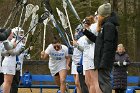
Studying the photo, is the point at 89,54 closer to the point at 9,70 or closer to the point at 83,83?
the point at 83,83

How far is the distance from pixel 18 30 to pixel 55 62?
166 centimetres

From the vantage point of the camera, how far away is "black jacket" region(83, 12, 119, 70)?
914 cm

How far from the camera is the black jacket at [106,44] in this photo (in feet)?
30.0

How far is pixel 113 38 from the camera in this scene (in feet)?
30.3

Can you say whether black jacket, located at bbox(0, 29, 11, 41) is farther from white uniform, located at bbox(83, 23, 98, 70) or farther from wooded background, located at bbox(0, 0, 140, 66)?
wooded background, located at bbox(0, 0, 140, 66)

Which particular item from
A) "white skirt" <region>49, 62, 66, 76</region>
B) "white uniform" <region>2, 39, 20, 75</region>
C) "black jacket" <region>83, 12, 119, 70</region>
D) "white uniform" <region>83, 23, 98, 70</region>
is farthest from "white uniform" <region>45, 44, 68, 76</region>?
"black jacket" <region>83, 12, 119, 70</region>

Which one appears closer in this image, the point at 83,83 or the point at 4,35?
the point at 4,35

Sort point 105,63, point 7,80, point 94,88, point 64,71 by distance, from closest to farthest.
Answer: point 105,63 → point 94,88 → point 7,80 → point 64,71

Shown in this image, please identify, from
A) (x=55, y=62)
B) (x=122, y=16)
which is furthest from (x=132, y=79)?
(x=122, y=16)

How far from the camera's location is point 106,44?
9156 millimetres

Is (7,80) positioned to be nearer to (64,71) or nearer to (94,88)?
(64,71)

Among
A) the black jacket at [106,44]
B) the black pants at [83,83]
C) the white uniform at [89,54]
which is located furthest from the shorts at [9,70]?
the black jacket at [106,44]

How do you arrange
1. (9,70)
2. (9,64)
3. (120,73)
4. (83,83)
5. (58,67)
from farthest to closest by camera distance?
(120,73) < (58,67) < (9,64) < (9,70) < (83,83)

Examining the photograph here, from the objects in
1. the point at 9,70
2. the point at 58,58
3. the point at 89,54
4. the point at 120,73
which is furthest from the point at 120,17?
the point at 89,54
